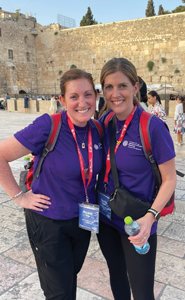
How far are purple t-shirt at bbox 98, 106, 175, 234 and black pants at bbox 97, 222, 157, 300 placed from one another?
110 millimetres

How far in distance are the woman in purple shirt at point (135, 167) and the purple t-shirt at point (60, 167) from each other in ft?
0.53

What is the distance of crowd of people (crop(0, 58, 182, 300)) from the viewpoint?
56.3 inches

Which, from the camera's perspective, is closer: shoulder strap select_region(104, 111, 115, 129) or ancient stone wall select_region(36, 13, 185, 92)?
shoulder strap select_region(104, 111, 115, 129)

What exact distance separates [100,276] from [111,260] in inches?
30.4

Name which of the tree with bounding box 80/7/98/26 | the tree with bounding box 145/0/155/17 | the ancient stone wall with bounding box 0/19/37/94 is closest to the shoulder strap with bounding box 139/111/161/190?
the ancient stone wall with bounding box 0/19/37/94

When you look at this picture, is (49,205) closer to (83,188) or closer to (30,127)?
(83,188)

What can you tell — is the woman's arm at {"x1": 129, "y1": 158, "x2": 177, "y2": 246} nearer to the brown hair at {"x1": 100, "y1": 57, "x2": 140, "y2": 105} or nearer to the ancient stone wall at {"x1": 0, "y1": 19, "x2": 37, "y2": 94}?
the brown hair at {"x1": 100, "y1": 57, "x2": 140, "y2": 105}

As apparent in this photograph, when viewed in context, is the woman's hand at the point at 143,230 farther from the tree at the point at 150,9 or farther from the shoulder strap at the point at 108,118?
the tree at the point at 150,9

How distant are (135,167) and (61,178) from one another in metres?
0.39

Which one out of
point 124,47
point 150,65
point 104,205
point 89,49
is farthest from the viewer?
point 89,49

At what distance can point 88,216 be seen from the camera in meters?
1.50

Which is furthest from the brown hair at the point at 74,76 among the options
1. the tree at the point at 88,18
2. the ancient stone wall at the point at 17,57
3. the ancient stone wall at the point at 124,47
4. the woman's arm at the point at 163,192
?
the tree at the point at 88,18

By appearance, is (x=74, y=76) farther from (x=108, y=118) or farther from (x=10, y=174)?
(x=10, y=174)

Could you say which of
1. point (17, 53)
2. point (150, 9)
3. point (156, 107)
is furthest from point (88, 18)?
point (156, 107)
